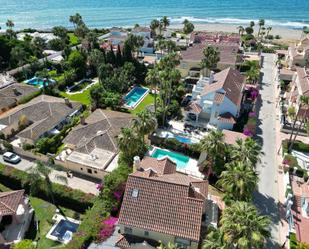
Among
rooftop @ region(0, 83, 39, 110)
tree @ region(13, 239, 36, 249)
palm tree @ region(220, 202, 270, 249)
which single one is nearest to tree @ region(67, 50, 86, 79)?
rooftop @ region(0, 83, 39, 110)

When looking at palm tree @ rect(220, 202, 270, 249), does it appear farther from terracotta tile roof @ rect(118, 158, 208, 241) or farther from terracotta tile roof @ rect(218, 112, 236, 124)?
terracotta tile roof @ rect(218, 112, 236, 124)

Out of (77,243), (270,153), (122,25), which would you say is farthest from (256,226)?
(122,25)

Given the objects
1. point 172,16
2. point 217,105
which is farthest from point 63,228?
point 172,16

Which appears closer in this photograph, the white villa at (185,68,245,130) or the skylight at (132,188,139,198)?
the skylight at (132,188,139,198)

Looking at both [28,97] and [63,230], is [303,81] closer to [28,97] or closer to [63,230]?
[63,230]

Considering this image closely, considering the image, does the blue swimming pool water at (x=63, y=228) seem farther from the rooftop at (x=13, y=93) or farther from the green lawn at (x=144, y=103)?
the rooftop at (x=13, y=93)

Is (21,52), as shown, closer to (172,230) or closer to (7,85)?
(7,85)

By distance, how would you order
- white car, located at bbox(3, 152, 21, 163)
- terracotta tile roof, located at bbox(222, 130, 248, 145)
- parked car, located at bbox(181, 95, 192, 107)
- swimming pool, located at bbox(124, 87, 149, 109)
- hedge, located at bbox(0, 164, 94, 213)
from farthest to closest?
swimming pool, located at bbox(124, 87, 149, 109), parked car, located at bbox(181, 95, 192, 107), white car, located at bbox(3, 152, 21, 163), terracotta tile roof, located at bbox(222, 130, 248, 145), hedge, located at bbox(0, 164, 94, 213)
